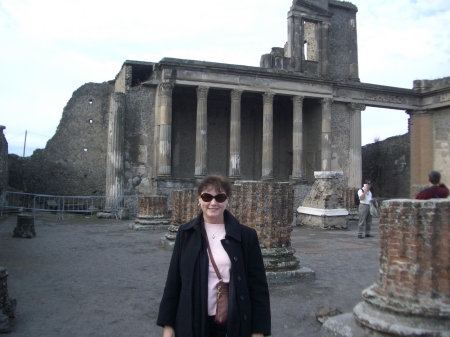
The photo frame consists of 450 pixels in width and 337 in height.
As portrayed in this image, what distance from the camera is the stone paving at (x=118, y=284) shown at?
3.94m

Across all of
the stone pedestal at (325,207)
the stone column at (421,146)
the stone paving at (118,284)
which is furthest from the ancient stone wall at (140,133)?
the stone column at (421,146)

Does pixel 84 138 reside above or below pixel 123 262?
above

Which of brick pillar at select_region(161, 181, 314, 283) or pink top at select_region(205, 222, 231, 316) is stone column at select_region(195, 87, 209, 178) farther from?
pink top at select_region(205, 222, 231, 316)

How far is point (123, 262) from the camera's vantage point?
22.4 ft

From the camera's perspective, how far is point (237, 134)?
736 inches

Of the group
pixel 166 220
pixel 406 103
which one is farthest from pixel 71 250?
pixel 406 103

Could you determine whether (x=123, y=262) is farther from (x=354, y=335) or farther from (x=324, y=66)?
(x=324, y=66)

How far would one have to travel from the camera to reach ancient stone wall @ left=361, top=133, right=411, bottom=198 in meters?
24.7

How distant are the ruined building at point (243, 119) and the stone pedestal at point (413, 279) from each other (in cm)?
1431

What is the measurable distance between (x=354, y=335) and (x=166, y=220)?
31.3 ft

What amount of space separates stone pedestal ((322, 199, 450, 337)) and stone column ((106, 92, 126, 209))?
15000 millimetres

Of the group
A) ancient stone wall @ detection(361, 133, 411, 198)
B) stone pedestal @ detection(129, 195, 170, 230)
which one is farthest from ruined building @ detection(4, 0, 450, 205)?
stone pedestal @ detection(129, 195, 170, 230)

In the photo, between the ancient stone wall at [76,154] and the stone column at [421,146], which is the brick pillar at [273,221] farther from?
the stone column at [421,146]

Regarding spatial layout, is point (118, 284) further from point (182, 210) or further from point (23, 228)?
point (23, 228)
